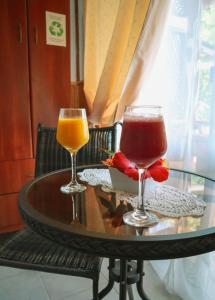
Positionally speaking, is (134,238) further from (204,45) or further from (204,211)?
(204,45)

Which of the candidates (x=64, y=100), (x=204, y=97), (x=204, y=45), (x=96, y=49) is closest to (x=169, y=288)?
(x=204, y=97)

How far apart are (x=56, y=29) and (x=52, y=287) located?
168cm

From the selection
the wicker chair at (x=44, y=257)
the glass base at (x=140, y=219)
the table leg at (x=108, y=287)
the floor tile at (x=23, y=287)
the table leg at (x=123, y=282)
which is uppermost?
the glass base at (x=140, y=219)

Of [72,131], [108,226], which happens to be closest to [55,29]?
[72,131]

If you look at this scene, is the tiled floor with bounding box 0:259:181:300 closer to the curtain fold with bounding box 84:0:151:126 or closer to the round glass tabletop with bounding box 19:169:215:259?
the round glass tabletop with bounding box 19:169:215:259

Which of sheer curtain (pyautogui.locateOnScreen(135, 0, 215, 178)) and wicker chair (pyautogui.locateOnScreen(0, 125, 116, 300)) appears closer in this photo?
wicker chair (pyautogui.locateOnScreen(0, 125, 116, 300))

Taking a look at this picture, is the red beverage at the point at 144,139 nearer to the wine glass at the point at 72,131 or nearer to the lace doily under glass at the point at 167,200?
the lace doily under glass at the point at 167,200

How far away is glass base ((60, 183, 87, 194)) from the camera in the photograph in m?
0.86

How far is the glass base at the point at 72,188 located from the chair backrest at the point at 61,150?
52 cm

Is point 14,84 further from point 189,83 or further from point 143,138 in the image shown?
point 143,138

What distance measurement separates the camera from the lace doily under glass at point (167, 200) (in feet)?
2.27

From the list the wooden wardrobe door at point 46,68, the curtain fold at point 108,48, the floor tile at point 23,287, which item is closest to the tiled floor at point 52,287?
the floor tile at point 23,287

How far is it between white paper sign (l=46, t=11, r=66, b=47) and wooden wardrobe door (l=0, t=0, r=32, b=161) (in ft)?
0.53

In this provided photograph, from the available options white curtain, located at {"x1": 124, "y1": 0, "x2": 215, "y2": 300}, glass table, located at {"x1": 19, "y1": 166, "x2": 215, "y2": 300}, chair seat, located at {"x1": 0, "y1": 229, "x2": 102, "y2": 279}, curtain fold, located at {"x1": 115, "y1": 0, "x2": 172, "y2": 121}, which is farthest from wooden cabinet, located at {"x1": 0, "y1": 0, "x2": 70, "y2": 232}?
glass table, located at {"x1": 19, "y1": 166, "x2": 215, "y2": 300}
